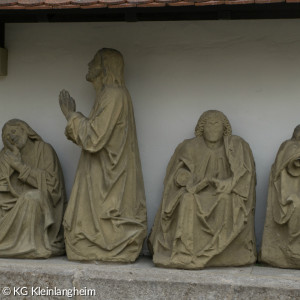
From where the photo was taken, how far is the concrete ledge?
8961mm

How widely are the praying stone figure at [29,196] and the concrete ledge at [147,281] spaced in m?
0.29

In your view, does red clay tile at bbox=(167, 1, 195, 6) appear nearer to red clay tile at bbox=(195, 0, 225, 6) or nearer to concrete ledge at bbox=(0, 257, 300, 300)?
red clay tile at bbox=(195, 0, 225, 6)

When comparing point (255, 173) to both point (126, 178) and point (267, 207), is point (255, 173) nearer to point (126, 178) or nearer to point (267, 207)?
point (267, 207)

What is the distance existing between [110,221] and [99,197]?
26 centimetres

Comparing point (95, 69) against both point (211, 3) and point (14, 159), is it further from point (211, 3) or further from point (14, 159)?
point (211, 3)

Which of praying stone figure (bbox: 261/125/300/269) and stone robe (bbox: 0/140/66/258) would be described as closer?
praying stone figure (bbox: 261/125/300/269)

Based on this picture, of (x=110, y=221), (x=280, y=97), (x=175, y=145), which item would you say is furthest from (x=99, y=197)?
(x=280, y=97)

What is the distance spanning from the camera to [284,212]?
9.48m

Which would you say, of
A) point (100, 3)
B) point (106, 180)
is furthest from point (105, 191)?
point (100, 3)

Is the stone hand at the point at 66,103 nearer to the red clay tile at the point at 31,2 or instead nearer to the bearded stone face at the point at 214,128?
the red clay tile at the point at 31,2

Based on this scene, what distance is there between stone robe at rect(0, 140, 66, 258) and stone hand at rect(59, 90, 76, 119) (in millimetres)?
560

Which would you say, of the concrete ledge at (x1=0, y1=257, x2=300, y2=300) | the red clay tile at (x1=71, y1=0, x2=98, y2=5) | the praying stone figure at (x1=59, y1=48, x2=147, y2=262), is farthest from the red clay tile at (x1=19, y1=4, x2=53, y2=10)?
the concrete ledge at (x1=0, y1=257, x2=300, y2=300)

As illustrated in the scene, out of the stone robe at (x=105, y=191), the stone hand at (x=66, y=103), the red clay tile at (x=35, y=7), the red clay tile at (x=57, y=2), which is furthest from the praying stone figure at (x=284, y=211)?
the red clay tile at (x=35, y=7)

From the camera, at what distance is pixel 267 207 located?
31.8ft
